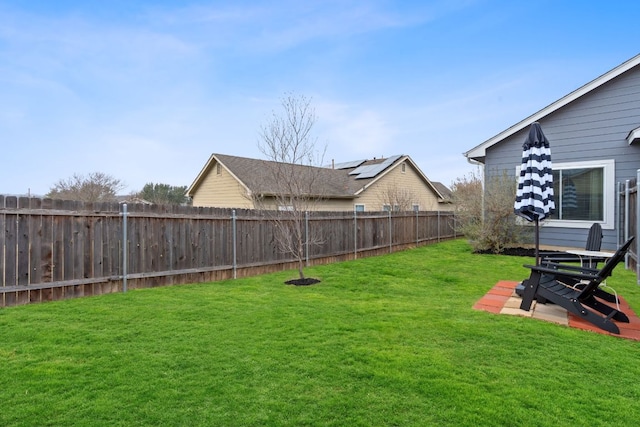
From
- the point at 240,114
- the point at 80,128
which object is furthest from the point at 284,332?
the point at 80,128

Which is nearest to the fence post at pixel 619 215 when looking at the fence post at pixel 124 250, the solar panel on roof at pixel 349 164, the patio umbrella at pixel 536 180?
the patio umbrella at pixel 536 180

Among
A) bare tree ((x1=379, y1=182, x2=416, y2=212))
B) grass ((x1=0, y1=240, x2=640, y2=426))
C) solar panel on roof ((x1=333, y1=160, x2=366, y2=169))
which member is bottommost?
grass ((x1=0, y1=240, x2=640, y2=426))

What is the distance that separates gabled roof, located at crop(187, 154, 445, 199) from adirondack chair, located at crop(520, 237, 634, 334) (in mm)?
12076

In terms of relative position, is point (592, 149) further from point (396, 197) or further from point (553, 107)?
point (396, 197)

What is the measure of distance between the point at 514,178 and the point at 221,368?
39.1 ft

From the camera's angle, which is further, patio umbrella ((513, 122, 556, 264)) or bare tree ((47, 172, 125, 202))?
bare tree ((47, 172, 125, 202))

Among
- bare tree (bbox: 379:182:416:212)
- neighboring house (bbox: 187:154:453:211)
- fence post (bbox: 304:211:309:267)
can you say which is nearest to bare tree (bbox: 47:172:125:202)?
neighboring house (bbox: 187:154:453:211)

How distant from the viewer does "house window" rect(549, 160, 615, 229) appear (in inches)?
412

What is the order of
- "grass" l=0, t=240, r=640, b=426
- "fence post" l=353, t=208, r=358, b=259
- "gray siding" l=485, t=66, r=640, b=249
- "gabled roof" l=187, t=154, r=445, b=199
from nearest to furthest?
"grass" l=0, t=240, r=640, b=426 < "gray siding" l=485, t=66, r=640, b=249 < "fence post" l=353, t=208, r=358, b=259 < "gabled roof" l=187, t=154, r=445, b=199

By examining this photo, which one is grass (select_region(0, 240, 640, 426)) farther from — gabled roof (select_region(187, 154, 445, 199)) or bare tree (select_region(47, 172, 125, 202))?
bare tree (select_region(47, 172, 125, 202))

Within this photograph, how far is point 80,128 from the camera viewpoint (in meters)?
17.4

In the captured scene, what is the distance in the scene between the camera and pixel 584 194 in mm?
11023

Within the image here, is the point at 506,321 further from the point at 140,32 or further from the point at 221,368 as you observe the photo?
the point at 140,32

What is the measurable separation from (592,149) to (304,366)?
11.6 m
